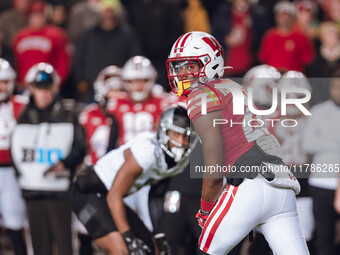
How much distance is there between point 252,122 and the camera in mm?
4508

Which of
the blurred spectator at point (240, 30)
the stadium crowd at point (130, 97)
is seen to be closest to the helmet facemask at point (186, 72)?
the stadium crowd at point (130, 97)

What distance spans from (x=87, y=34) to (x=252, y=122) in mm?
4955

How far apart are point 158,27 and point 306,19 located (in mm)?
1762

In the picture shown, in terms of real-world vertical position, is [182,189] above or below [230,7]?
below

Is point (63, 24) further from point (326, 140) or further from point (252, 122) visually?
point (252, 122)

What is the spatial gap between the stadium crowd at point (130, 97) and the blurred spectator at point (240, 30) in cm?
1

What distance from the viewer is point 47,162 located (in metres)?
6.55

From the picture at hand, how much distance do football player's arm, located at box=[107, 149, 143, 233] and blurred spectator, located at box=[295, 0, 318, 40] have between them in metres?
4.78

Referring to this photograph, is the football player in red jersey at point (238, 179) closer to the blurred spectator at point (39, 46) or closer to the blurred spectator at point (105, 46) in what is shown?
the blurred spectator at point (105, 46)

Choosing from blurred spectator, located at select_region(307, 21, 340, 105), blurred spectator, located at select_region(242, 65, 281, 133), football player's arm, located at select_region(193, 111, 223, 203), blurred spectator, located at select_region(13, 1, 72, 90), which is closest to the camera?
football player's arm, located at select_region(193, 111, 223, 203)

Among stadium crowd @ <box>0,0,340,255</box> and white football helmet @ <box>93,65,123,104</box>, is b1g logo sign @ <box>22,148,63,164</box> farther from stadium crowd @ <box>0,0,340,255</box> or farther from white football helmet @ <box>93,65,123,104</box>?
white football helmet @ <box>93,65,123,104</box>

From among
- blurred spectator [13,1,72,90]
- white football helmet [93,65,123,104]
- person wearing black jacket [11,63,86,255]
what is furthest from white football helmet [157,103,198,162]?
blurred spectator [13,1,72,90]

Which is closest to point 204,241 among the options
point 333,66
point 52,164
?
point 52,164

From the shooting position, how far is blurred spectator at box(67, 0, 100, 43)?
31.6 ft
